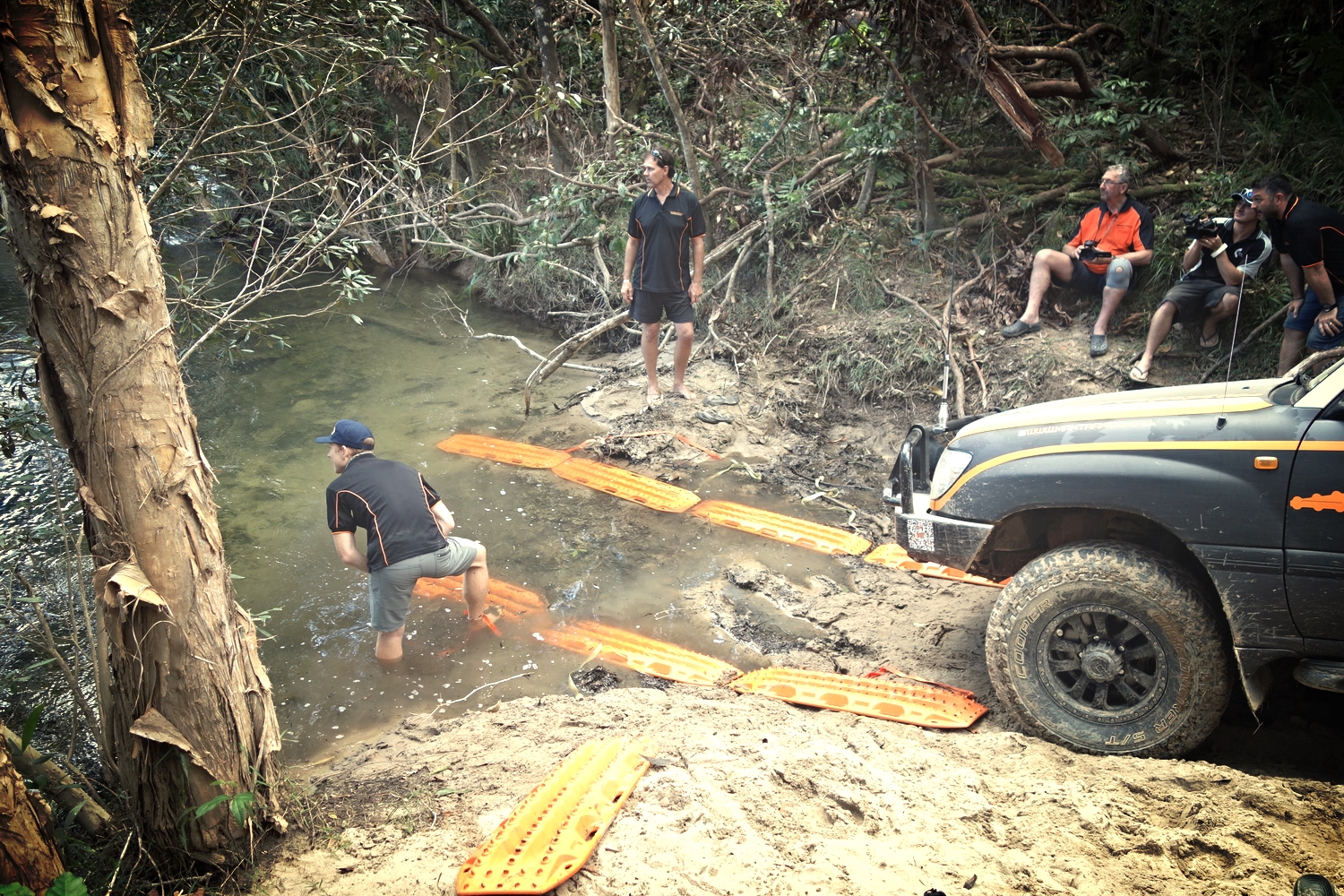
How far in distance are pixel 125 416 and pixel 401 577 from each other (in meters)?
2.15

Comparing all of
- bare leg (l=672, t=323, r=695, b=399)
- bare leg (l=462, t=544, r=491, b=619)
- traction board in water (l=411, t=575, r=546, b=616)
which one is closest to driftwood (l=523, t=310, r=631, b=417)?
bare leg (l=672, t=323, r=695, b=399)

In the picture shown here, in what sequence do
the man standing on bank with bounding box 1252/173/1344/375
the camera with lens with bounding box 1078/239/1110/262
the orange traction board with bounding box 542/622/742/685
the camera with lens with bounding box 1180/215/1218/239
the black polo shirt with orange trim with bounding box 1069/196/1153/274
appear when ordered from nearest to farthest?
the orange traction board with bounding box 542/622/742/685 < the man standing on bank with bounding box 1252/173/1344/375 < the camera with lens with bounding box 1180/215/1218/239 < the black polo shirt with orange trim with bounding box 1069/196/1153/274 < the camera with lens with bounding box 1078/239/1110/262

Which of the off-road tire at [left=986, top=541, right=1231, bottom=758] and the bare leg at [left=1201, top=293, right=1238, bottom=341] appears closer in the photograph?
the off-road tire at [left=986, top=541, right=1231, bottom=758]

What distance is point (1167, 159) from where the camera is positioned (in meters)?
7.09

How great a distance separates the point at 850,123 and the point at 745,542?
15.5 ft

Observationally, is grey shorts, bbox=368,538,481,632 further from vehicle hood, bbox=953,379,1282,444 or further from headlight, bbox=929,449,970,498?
vehicle hood, bbox=953,379,1282,444

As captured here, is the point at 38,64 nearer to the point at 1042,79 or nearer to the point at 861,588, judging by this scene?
the point at 861,588

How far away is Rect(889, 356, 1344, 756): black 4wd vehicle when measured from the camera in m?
2.84

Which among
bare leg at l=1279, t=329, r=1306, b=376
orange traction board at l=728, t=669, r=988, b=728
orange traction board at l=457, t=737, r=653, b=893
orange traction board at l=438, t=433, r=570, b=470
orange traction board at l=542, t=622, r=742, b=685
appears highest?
bare leg at l=1279, t=329, r=1306, b=376

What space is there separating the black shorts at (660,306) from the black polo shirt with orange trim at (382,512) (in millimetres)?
3017

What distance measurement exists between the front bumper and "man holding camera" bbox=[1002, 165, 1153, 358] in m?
3.22

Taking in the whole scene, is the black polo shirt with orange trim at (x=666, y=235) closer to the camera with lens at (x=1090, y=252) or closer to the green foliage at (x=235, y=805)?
the camera with lens at (x=1090, y=252)

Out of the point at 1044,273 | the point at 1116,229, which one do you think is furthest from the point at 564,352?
the point at 1116,229

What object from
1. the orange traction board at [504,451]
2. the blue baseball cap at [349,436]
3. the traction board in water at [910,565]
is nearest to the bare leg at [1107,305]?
the traction board in water at [910,565]
